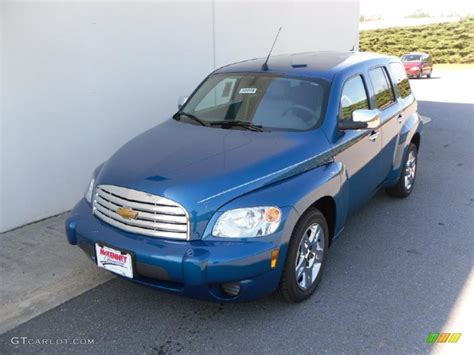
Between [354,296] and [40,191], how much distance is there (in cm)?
327

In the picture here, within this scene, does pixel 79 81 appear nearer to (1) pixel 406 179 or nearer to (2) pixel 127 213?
(2) pixel 127 213

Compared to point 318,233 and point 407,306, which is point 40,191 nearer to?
point 318,233

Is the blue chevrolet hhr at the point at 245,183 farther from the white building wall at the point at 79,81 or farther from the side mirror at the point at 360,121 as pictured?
the white building wall at the point at 79,81

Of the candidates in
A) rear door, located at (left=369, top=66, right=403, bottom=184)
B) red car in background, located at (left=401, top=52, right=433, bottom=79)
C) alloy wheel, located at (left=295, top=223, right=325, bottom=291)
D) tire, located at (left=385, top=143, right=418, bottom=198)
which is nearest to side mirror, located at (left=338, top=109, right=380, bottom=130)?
rear door, located at (left=369, top=66, right=403, bottom=184)

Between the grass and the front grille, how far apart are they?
33016mm

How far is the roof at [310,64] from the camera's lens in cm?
399

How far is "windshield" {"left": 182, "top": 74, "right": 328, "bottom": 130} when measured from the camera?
12.1 ft

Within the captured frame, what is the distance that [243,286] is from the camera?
9.14 feet

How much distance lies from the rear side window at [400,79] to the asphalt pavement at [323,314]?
1.73 meters

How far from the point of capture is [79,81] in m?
4.77

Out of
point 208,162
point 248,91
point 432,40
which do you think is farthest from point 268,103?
point 432,40

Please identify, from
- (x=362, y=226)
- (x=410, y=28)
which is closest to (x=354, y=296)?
(x=362, y=226)

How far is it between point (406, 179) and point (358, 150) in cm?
182

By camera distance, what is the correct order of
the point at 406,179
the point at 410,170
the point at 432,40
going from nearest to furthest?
the point at 406,179 → the point at 410,170 → the point at 432,40
